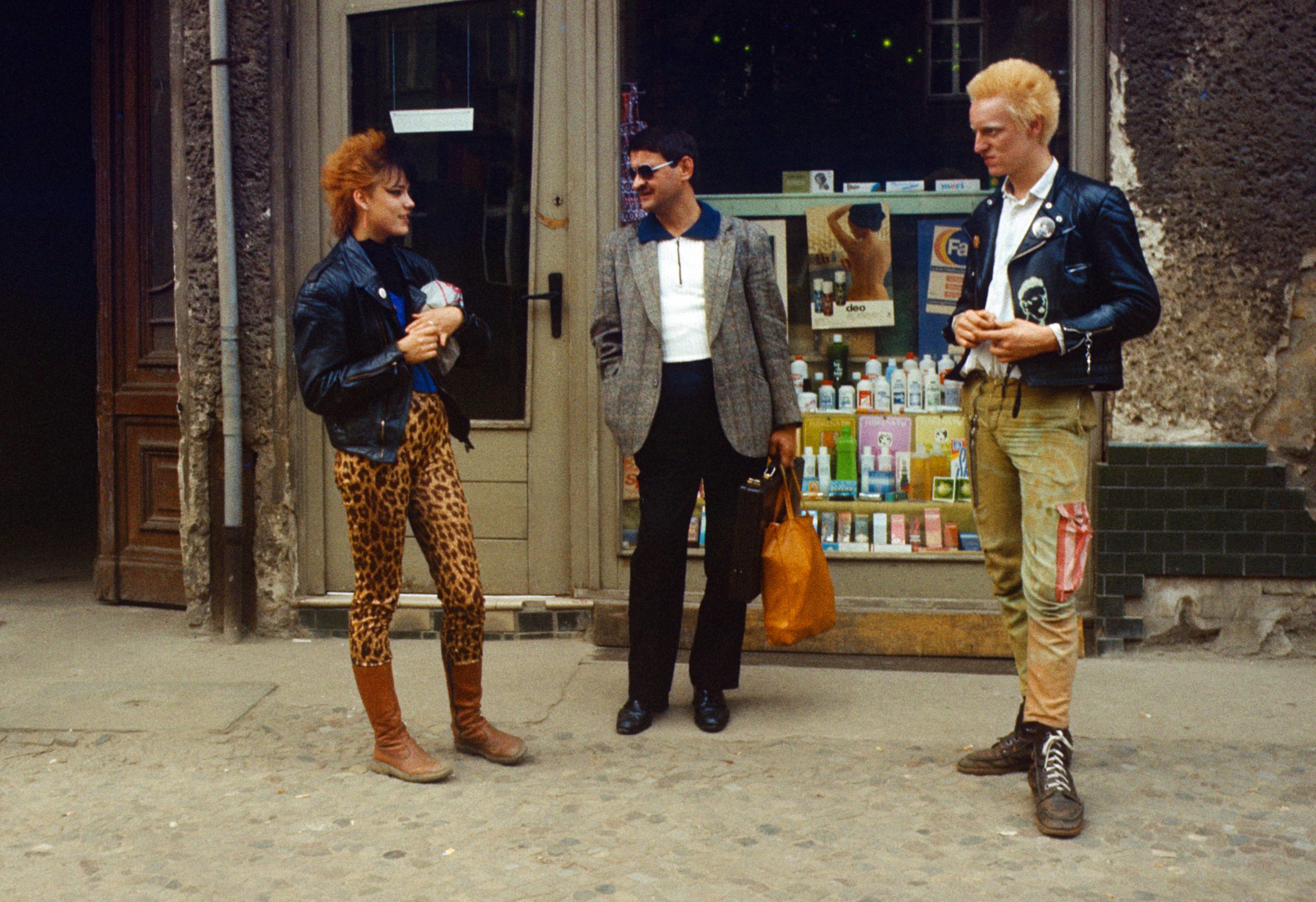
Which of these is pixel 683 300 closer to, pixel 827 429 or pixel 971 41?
pixel 827 429

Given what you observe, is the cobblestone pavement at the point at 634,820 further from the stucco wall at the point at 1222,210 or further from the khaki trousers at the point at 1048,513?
the stucco wall at the point at 1222,210

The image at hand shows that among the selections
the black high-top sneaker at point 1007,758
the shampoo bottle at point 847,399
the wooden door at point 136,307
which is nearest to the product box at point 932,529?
the shampoo bottle at point 847,399

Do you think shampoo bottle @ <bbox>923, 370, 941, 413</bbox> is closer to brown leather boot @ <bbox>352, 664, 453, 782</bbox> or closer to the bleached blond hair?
the bleached blond hair

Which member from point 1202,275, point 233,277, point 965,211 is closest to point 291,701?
point 233,277

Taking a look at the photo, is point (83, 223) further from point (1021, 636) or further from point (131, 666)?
point (1021, 636)

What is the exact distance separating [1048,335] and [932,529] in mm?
2131

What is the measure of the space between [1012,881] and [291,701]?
2.66m

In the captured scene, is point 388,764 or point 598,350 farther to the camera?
point 598,350

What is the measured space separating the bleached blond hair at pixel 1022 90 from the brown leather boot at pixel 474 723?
2.21 m

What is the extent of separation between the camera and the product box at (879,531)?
548 centimetres

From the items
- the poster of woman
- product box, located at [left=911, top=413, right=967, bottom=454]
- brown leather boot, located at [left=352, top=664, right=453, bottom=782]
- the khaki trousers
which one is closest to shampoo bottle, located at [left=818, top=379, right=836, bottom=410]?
the poster of woman

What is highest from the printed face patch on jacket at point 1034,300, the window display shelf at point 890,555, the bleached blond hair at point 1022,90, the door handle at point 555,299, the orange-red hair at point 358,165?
the bleached blond hair at point 1022,90

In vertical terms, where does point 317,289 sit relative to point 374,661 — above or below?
above

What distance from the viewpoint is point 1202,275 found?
5.02 meters
